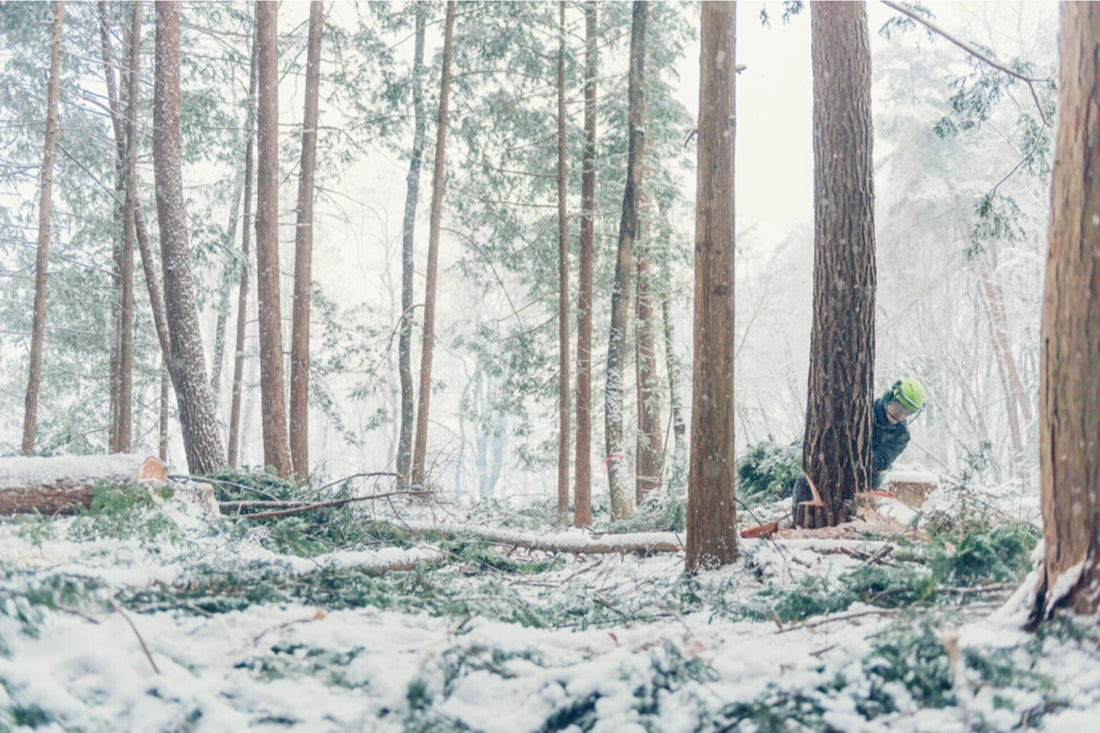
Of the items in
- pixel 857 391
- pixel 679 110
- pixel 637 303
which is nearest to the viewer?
pixel 857 391

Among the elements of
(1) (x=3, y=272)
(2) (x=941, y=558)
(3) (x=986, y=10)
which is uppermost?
(3) (x=986, y=10)

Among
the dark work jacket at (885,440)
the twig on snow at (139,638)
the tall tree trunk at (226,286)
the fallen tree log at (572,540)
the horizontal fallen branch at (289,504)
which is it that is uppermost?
the tall tree trunk at (226,286)

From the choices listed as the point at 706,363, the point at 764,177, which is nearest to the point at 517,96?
the point at 706,363

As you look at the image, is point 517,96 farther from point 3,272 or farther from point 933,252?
point 933,252

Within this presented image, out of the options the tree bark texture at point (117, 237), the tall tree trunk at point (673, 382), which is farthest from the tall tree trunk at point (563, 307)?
the tree bark texture at point (117, 237)

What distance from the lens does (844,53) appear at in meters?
6.98

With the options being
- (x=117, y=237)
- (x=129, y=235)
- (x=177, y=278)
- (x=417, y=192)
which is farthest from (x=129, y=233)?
(x=417, y=192)

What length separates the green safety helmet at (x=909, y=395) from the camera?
7.20 metres

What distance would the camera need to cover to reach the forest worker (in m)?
7.21

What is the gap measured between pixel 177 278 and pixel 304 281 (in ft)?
11.3

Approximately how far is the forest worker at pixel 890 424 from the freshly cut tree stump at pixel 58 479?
5698 millimetres

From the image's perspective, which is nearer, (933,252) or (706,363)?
(706,363)

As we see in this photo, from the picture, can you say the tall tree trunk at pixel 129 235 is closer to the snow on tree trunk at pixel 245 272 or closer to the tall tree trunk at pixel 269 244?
the snow on tree trunk at pixel 245 272

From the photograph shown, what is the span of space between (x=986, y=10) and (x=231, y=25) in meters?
20.4
